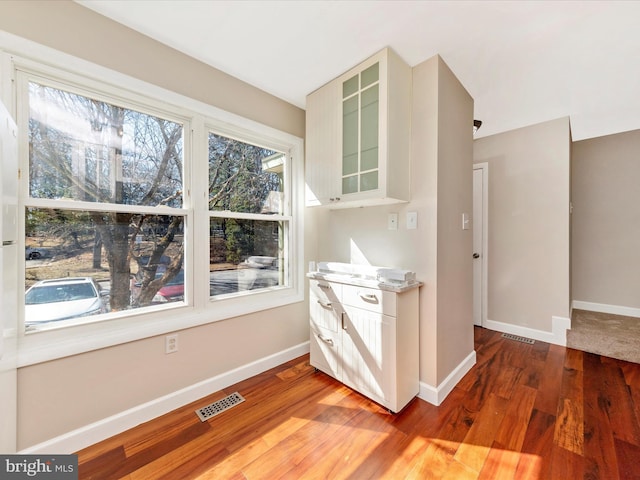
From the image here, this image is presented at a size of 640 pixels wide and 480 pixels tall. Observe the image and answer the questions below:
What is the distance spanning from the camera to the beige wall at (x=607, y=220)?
3.56m

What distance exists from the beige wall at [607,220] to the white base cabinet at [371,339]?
368cm

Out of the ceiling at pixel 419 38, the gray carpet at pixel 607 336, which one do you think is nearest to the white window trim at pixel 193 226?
the ceiling at pixel 419 38

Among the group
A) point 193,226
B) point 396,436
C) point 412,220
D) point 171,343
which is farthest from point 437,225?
point 171,343

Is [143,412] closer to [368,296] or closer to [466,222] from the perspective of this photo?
[368,296]

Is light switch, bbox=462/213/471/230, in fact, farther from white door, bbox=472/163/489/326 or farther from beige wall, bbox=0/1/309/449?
beige wall, bbox=0/1/309/449

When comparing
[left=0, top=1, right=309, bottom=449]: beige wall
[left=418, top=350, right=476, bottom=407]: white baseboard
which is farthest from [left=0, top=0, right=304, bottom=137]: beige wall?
[left=418, top=350, right=476, bottom=407]: white baseboard

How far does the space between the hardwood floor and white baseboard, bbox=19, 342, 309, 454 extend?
0.16ft

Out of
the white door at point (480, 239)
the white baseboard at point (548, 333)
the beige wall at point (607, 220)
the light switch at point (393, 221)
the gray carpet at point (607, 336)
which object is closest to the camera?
the light switch at point (393, 221)

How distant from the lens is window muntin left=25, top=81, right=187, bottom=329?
149 cm

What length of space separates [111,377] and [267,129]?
213 centimetres

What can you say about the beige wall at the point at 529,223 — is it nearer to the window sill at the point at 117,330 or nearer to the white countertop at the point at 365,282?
the white countertop at the point at 365,282

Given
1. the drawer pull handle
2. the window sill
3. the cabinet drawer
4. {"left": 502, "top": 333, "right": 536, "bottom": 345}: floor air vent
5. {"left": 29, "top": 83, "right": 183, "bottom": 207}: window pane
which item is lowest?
{"left": 502, "top": 333, "right": 536, "bottom": 345}: floor air vent

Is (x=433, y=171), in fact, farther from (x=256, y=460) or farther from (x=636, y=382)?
Result: (x=636, y=382)

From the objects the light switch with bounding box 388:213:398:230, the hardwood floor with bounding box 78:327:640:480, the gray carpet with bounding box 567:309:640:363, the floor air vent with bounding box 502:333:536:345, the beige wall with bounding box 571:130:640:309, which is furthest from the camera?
the beige wall with bounding box 571:130:640:309
